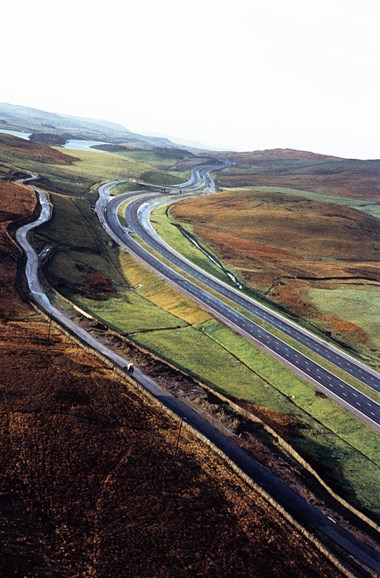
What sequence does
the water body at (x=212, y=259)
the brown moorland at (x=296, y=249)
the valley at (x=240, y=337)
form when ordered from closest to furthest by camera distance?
the valley at (x=240, y=337), the brown moorland at (x=296, y=249), the water body at (x=212, y=259)

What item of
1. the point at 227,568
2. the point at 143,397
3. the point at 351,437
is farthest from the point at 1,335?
the point at 351,437

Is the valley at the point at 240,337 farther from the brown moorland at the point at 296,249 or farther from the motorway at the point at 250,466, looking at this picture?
the motorway at the point at 250,466

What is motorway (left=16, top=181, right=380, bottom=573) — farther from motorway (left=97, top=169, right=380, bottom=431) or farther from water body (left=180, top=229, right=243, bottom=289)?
water body (left=180, top=229, right=243, bottom=289)

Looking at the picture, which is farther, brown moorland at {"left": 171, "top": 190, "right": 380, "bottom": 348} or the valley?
brown moorland at {"left": 171, "top": 190, "right": 380, "bottom": 348}

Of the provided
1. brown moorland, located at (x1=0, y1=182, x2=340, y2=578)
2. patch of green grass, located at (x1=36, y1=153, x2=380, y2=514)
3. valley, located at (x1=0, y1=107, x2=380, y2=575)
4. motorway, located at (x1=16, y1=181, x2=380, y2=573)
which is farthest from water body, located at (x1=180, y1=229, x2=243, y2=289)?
brown moorland, located at (x1=0, y1=182, x2=340, y2=578)

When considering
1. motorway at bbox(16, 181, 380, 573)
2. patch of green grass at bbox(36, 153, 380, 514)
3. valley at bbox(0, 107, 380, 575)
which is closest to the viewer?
motorway at bbox(16, 181, 380, 573)

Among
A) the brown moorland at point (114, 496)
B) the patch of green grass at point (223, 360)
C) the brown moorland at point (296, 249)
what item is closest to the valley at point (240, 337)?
the patch of green grass at point (223, 360)

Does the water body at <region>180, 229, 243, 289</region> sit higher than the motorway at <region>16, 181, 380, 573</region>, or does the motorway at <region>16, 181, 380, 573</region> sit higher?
the water body at <region>180, 229, 243, 289</region>
